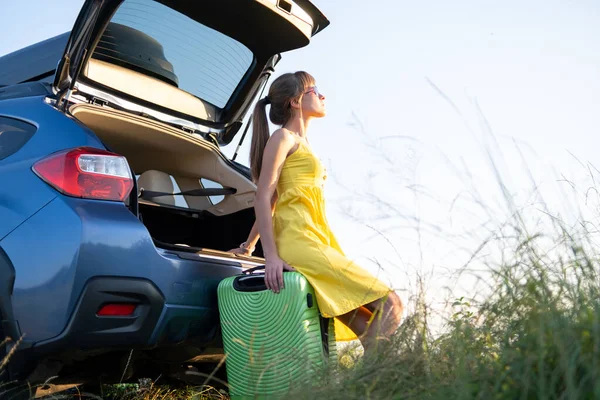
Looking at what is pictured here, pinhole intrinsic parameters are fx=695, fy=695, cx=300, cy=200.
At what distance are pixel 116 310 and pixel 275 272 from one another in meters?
0.63

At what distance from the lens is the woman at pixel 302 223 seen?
2766 mm

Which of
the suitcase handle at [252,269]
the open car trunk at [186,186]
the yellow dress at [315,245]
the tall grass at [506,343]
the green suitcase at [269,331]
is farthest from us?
the open car trunk at [186,186]

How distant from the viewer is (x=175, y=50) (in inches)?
143

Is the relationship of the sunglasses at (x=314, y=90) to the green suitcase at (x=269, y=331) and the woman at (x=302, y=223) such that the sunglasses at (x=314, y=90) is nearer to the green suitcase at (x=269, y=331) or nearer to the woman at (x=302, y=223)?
the woman at (x=302, y=223)

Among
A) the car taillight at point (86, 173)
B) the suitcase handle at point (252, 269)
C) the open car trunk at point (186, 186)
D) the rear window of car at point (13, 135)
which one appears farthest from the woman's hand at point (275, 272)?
the rear window of car at point (13, 135)

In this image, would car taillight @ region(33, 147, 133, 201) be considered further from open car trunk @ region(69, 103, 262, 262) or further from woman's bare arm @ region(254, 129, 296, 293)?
open car trunk @ region(69, 103, 262, 262)

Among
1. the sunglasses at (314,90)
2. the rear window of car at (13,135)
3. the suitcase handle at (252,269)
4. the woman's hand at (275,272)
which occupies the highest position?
the sunglasses at (314,90)

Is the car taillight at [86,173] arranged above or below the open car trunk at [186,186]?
above

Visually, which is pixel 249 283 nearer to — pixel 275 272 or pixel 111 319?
pixel 275 272

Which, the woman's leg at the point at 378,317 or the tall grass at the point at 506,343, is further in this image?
the woman's leg at the point at 378,317

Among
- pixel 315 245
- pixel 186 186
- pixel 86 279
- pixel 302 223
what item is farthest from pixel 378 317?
pixel 186 186

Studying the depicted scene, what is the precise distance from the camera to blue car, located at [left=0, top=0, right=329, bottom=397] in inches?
101

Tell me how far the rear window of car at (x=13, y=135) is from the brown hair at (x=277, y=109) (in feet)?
3.26

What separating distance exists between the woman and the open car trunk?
0.51m
